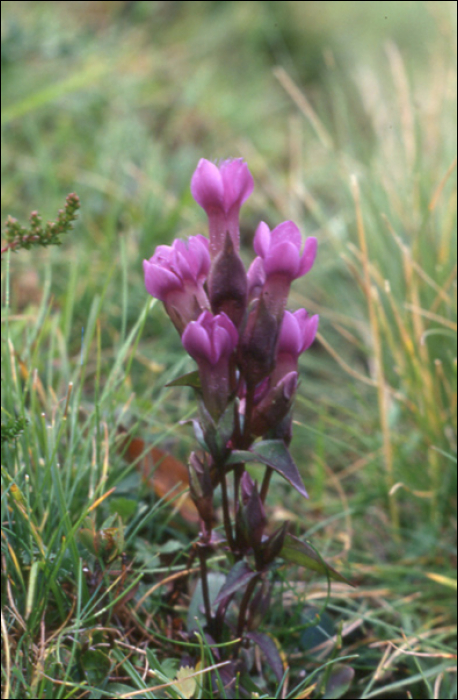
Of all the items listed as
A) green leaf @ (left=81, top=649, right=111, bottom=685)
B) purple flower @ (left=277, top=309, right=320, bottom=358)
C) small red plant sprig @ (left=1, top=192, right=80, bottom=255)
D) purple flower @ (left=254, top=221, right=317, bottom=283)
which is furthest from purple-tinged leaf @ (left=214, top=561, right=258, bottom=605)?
small red plant sprig @ (left=1, top=192, right=80, bottom=255)

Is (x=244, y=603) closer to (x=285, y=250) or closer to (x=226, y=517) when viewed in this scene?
(x=226, y=517)

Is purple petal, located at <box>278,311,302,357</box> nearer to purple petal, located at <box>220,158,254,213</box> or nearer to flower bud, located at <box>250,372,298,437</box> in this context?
flower bud, located at <box>250,372,298,437</box>

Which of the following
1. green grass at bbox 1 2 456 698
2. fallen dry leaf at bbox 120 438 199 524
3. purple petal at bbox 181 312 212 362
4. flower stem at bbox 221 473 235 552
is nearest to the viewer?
purple petal at bbox 181 312 212 362

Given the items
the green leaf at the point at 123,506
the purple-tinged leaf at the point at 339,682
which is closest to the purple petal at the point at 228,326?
the green leaf at the point at 123,506

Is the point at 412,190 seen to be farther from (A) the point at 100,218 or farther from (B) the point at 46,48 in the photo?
(B) the point at 46,48

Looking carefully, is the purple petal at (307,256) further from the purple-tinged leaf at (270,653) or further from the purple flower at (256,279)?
the purple-tinged leaf at (270,653)

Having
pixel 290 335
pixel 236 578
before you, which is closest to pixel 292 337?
pixel 290 335

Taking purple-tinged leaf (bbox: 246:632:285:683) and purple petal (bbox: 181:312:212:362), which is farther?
purple-tinged leaf (bbox: 246:632:285:683)
